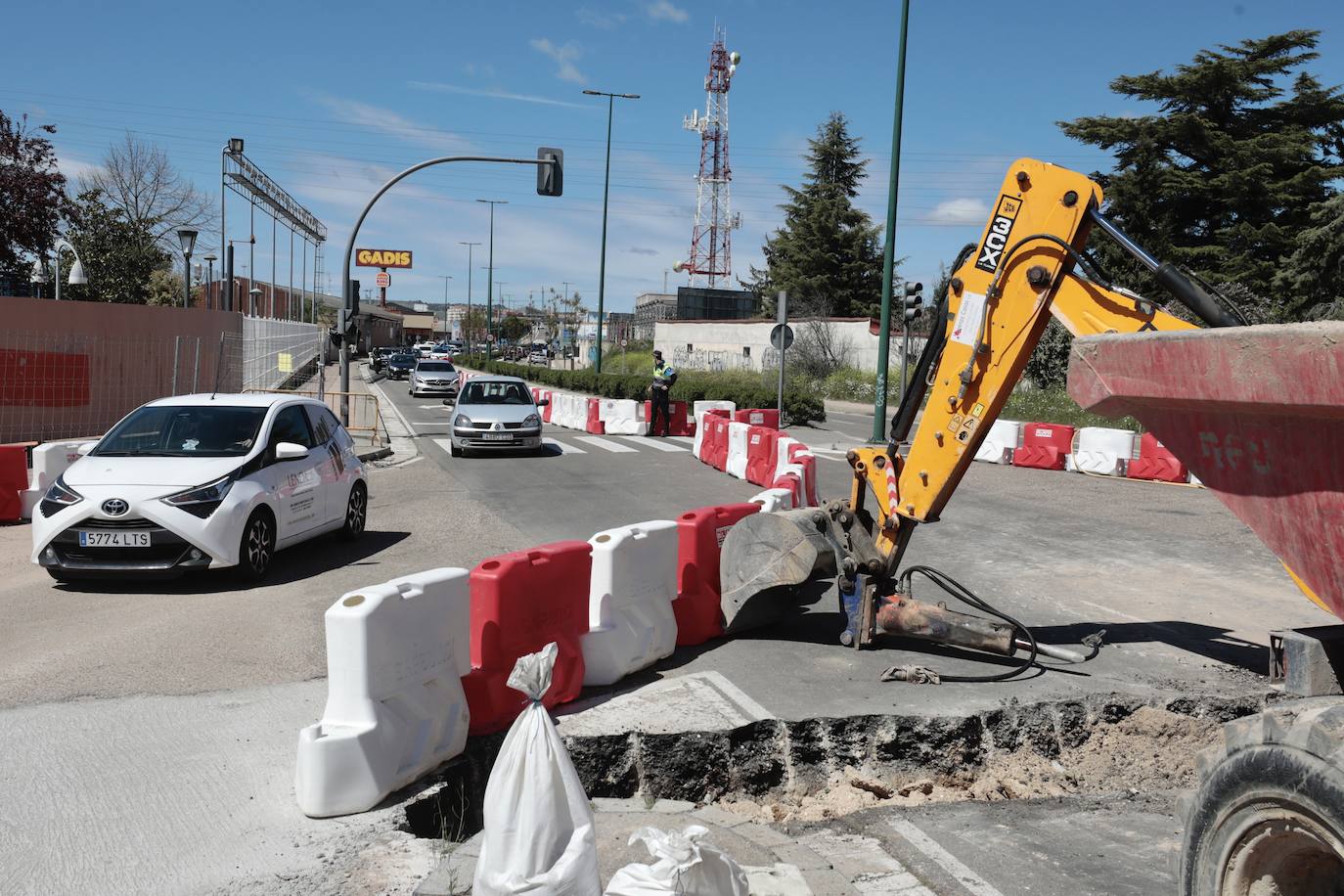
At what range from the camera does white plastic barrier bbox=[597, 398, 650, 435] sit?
26203 mm

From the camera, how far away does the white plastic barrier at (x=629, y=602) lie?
6145mm

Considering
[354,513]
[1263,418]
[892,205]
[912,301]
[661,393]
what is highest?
[892,205]

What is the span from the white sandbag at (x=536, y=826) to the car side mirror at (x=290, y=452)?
674cm

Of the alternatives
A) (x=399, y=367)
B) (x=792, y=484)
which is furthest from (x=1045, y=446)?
(x=399, y=367)

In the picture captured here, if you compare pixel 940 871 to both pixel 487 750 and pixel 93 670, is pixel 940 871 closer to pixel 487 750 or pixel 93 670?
pixel 487 750

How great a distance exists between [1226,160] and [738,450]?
27.5 metres

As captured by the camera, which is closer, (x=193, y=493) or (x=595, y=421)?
Answer: (x=193, y=493)

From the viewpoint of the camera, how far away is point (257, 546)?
9.12 metres

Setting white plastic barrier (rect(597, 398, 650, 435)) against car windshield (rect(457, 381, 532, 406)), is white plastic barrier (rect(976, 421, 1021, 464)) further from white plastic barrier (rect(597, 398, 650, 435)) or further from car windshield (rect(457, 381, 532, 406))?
car windshield (rect(457, 381, 532, 406))

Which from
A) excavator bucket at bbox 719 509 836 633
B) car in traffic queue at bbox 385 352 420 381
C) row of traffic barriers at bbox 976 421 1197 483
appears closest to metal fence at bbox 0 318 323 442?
row of traffic barriers at bbox 976 421 1197 483

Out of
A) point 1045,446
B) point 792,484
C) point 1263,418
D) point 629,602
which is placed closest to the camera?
point 1263,418

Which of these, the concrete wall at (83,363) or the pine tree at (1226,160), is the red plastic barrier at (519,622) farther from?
the pine tree at (1226,160)

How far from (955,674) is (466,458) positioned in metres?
15.0

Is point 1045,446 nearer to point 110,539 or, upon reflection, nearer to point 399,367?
point 110,539
